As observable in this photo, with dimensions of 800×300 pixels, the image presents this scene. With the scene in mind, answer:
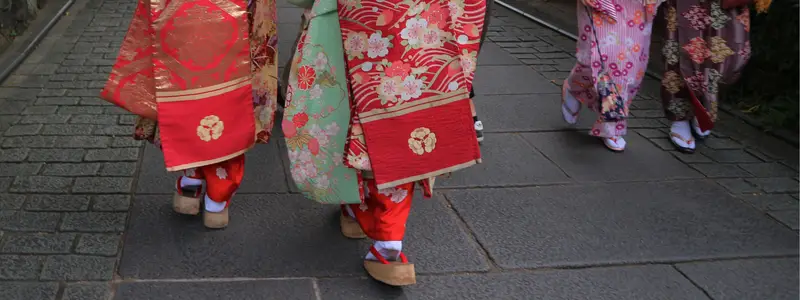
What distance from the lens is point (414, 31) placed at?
7.82ft

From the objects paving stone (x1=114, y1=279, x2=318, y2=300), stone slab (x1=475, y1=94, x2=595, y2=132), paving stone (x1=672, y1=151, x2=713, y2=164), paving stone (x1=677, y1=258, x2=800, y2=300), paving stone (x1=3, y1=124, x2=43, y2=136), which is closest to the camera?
paving stone (x1=114, y1=279, x2=318, y2=300)

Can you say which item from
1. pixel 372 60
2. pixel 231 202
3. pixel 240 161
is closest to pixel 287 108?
pixel 372 60

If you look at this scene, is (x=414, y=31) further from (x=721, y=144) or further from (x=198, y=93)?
(x=721, y=144)

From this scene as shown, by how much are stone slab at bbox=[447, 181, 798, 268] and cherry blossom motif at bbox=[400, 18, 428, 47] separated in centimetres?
105

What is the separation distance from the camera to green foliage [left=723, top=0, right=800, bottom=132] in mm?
4723

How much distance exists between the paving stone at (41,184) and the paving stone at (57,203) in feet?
0.24

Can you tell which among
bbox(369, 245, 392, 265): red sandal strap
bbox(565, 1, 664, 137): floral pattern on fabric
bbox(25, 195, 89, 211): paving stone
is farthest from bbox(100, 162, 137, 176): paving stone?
bbox(565, 1, 664, 137): floral pattern on fabric

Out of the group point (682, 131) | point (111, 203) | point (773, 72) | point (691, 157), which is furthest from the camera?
point (773, 72)

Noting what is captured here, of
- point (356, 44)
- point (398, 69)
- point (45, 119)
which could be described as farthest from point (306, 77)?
point (45, 119)

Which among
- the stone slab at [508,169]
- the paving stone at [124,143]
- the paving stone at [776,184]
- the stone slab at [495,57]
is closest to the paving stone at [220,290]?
the stone slab at [508,169]

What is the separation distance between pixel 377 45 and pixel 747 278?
180 cm

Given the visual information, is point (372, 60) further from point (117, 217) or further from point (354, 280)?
point (117, 217)

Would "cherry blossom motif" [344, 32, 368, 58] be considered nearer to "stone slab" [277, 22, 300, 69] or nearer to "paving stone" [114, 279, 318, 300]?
"paving stone" [114, 279, 318, 300]

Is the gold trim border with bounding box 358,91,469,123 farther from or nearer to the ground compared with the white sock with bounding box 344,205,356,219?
farther from the ground
